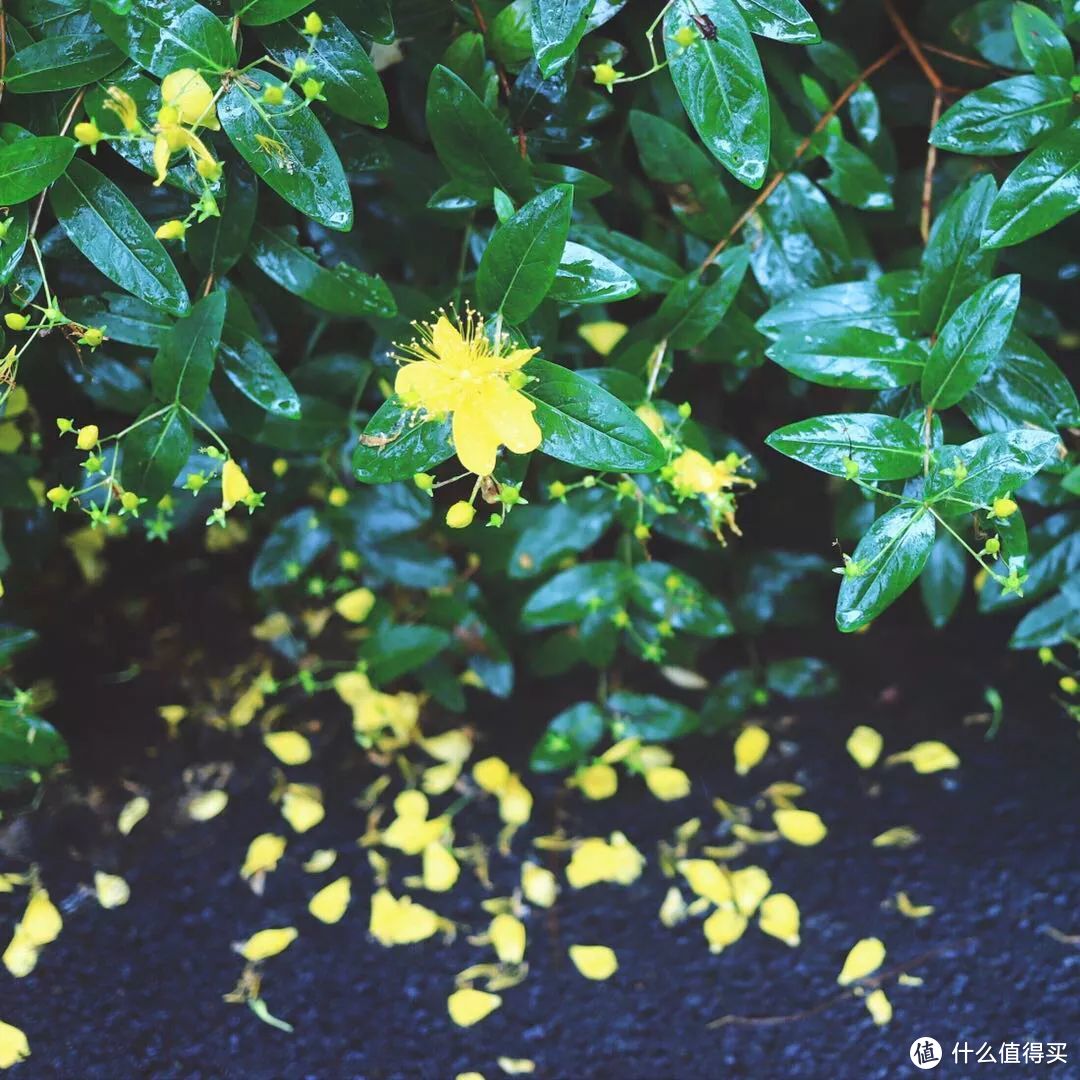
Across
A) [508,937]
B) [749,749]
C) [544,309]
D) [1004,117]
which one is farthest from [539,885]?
[1004,117]

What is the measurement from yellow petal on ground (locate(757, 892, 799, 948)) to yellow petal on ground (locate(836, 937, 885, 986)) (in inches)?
2.1

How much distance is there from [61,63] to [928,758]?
105 centimetres

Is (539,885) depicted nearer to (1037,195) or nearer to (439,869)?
(439,869)

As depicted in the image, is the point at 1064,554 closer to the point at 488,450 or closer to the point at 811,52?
the point at 811,52

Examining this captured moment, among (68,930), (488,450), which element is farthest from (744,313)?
(68,930)

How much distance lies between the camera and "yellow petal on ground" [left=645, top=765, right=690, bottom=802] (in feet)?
3.90

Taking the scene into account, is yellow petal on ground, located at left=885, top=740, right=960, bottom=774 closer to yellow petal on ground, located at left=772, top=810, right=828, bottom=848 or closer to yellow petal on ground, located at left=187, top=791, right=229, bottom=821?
yellow petal on ground, located at left=772, top=810, right=828, bottom=848

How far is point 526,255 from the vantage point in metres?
0.71

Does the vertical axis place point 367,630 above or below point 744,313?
below

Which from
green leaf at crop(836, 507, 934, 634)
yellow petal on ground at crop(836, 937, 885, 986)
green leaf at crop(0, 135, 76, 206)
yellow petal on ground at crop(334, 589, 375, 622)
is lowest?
yellow petal on ground at crop(836, 937, 885, 986)

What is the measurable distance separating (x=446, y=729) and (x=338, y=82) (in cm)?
73

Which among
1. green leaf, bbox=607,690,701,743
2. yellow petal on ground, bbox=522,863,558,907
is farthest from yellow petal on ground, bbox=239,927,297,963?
green leaf, bbox=607,690,701,743

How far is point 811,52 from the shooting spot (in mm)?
926

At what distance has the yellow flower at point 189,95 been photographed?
704mm
